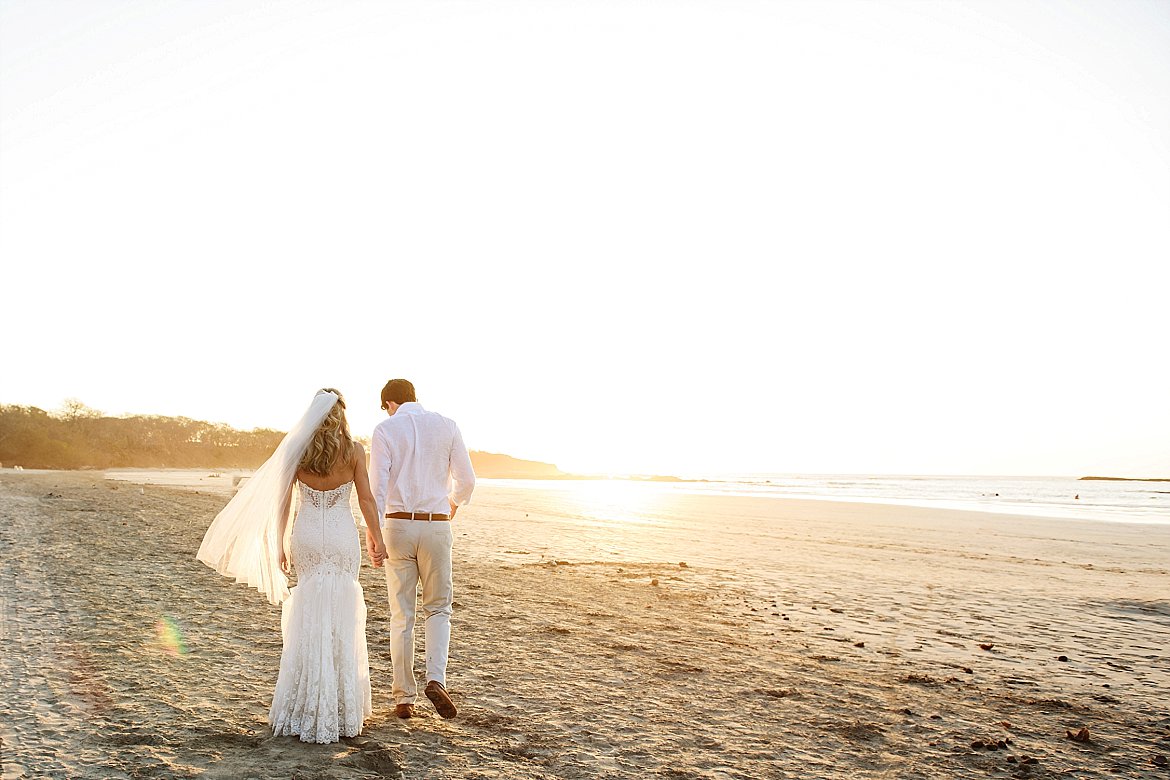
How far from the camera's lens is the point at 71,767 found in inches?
163

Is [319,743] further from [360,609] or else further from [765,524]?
[765,524]

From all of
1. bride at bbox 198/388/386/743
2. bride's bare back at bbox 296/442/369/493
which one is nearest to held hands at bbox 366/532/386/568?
bride at bbox 198/388/386/743

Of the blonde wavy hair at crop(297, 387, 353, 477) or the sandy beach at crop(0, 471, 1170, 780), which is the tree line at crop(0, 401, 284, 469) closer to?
the sandy beach at crop(0, 471, 1170, 780)

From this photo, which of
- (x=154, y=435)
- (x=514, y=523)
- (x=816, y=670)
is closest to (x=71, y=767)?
(x=816, y=670)

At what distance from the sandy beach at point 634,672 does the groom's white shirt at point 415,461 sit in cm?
153

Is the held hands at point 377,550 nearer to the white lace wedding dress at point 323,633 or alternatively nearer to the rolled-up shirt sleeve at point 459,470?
the white lace wedding dress at point 323,633

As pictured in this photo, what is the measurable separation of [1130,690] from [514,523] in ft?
60.7

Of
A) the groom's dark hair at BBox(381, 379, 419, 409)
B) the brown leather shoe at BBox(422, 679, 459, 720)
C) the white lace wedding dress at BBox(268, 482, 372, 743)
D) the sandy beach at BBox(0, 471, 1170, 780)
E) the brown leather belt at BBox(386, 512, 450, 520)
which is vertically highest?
the groom's dark hair at BBox(381, 379, 419, 409)

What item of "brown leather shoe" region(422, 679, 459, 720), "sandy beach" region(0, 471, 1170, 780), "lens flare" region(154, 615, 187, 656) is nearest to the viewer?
"sandy beach" region(0, 471, 1170, 780)

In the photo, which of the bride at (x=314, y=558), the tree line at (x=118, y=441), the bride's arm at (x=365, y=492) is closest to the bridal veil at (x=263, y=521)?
the bride at (x=314, y=558)

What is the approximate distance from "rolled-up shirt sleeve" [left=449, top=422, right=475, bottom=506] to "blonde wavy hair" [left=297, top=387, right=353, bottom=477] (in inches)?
31.9

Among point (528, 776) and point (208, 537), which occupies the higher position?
point (208, 537)

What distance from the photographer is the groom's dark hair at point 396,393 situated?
5957mm

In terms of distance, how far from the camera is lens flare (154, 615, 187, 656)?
6.92 meters
